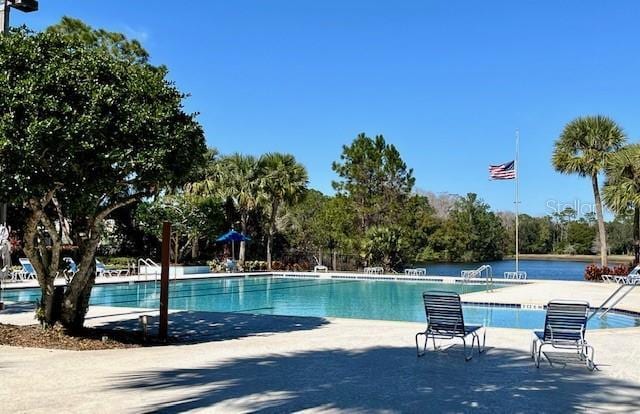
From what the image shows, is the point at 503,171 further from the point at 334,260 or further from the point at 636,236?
the point at 334,260

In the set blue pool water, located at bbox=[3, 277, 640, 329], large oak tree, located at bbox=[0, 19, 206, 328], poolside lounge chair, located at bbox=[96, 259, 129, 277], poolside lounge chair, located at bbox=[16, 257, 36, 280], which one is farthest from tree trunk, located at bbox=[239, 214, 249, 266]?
large oak tree, located at bbox=[0, 19, 206, 328]

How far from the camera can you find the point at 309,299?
19.4 metres

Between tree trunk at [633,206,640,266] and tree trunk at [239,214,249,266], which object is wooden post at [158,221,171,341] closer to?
tree trunk at [239,214,249,266]

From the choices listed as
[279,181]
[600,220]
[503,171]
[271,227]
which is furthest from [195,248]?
[600,220]

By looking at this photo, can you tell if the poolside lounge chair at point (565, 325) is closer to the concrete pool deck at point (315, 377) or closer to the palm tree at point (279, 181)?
the concrete pool deck at point (315, 377)

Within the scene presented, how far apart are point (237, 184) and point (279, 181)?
2.19 m

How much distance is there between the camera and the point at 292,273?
29.2 metres

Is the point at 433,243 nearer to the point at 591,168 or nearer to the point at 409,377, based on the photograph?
the point at 591,168

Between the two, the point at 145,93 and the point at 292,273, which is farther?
the point at 292,273

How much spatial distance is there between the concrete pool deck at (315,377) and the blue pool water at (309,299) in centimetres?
459

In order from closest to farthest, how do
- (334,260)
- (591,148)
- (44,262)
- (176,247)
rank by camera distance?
(44,262) < (591,148) < (176,247) < (334,260)

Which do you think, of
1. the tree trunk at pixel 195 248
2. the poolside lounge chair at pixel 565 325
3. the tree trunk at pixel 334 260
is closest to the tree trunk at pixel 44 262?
the poolside lounge chair at pixel 565 325

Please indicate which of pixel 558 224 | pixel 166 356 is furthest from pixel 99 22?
pixel 558 224

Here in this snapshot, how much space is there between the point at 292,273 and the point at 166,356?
2159 cm
